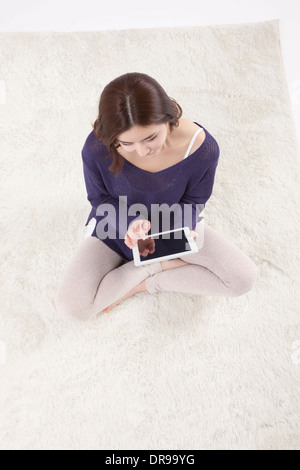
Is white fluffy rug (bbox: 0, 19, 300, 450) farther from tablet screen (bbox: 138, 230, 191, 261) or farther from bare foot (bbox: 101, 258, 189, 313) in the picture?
tablet screen (bbox: 138, 230, 191, 261)

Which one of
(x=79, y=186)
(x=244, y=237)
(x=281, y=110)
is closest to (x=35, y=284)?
(x=79, y=186)

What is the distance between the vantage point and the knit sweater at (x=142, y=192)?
1027 mm

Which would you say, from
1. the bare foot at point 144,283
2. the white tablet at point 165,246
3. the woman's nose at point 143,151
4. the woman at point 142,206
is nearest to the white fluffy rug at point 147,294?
the bare foot at point 144,283

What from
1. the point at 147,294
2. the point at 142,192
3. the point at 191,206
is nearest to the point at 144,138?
the point at 142,192

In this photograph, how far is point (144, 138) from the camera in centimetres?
87

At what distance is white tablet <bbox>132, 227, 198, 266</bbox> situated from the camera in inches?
43.6

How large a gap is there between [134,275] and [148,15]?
4.57 feet

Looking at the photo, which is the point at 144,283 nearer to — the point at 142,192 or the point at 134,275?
the point at 134,275

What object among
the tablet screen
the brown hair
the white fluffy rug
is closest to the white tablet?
the tablet screen

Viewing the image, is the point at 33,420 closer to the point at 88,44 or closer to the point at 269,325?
the point at 269,325

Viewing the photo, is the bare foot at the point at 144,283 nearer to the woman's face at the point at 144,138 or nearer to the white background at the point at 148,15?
the woman's face at the point at 144,138

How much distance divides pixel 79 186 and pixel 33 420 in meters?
0.85

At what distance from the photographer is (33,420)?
116 centimetres
